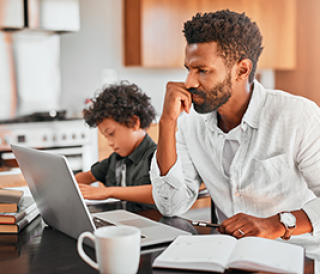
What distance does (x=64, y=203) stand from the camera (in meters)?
0.99

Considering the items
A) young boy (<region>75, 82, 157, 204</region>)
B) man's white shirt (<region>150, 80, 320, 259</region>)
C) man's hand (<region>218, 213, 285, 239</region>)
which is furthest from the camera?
young boy (<region>75, 82, 157, 204</region>)

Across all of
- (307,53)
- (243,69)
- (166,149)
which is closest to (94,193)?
(166,149)

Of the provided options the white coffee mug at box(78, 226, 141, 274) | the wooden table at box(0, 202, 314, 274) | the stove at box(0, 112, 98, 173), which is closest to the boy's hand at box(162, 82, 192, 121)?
the wooden table at box(0, 202, 314, 274)

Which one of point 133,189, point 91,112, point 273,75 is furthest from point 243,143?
point 273,75

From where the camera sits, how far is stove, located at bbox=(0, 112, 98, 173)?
300 centimetres

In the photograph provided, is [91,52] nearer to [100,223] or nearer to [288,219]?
[100,223]

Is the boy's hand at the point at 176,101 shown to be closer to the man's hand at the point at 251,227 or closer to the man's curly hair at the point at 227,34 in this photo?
the man's curly hair at the point at 227,34

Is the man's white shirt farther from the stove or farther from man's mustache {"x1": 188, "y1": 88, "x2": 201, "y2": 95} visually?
the stove

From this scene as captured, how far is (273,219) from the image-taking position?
3.62ft

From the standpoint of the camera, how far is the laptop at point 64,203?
0.91 meters

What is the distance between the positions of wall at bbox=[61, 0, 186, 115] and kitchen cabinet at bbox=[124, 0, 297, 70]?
0.10 m

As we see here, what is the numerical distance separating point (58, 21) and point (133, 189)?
2.12 m

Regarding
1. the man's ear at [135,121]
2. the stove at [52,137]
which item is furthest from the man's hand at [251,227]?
the stove at [52,137]

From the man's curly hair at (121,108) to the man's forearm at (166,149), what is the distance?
1.67ft
